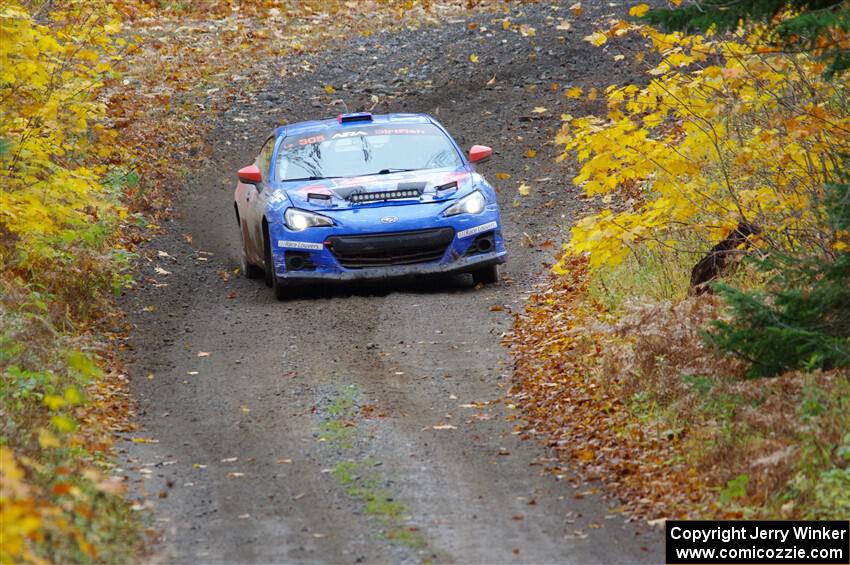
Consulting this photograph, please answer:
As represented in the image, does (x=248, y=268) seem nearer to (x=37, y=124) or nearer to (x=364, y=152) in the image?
(x=364, y=152)

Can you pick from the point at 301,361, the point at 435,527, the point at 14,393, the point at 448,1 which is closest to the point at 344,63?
the point at 448,1

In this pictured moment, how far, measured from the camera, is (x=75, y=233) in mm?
12039

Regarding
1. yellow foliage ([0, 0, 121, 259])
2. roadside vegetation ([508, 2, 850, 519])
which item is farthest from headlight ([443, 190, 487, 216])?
yellow foliage ([0, 0, 121, 259])

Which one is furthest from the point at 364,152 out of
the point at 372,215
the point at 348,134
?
the point at 372,215

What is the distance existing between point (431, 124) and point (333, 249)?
2314 millimetres

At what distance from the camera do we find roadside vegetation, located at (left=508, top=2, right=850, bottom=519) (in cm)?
714

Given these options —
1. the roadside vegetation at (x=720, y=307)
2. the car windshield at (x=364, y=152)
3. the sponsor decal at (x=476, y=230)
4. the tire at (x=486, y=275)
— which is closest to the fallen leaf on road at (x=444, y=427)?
the roadside vegetation at (x=720, y=307)

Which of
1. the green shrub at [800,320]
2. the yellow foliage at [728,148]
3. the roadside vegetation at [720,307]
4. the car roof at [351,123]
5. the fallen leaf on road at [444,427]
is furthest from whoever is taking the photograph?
the car roof at [351,123]

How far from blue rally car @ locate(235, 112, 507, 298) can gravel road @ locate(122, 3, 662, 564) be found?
37 centimetres

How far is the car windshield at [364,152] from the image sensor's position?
13.2 meters

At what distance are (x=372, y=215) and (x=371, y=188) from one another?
0.32 meters

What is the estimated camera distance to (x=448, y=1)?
3011cm

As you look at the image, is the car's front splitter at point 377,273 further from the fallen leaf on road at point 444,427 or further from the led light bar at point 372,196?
the fallen leaf on road at point 444,427

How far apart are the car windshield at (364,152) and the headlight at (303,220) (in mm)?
691
